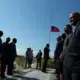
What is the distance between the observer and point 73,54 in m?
4.07

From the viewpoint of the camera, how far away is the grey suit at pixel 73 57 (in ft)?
13.3

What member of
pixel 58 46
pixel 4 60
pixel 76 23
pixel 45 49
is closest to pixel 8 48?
pixel 4 60

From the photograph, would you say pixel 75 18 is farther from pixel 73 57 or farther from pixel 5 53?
pixel 5 53

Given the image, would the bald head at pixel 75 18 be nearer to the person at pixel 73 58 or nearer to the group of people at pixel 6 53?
the person at pixel 73 58

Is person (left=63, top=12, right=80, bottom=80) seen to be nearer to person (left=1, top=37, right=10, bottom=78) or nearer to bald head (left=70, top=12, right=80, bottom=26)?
bald head (left=70, top=12, right=80, bottom=26)

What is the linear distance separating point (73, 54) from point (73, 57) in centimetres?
4

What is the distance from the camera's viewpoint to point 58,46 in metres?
10.1

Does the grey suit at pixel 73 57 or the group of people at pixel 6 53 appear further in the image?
the group of people at pixel 6 53

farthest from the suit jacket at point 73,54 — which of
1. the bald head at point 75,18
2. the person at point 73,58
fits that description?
the bald head at point 75,18

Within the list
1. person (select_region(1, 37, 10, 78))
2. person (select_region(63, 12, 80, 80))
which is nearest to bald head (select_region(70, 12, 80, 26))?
person (select_region(63, 12, 80, 80))

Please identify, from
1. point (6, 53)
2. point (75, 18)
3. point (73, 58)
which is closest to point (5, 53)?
point (6, 53)

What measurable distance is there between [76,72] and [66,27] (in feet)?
9.62

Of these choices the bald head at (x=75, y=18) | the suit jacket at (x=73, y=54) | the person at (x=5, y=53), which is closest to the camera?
the suit jacket at (x=73, y=54)

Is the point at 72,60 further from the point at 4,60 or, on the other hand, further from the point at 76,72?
the point at 4,60
